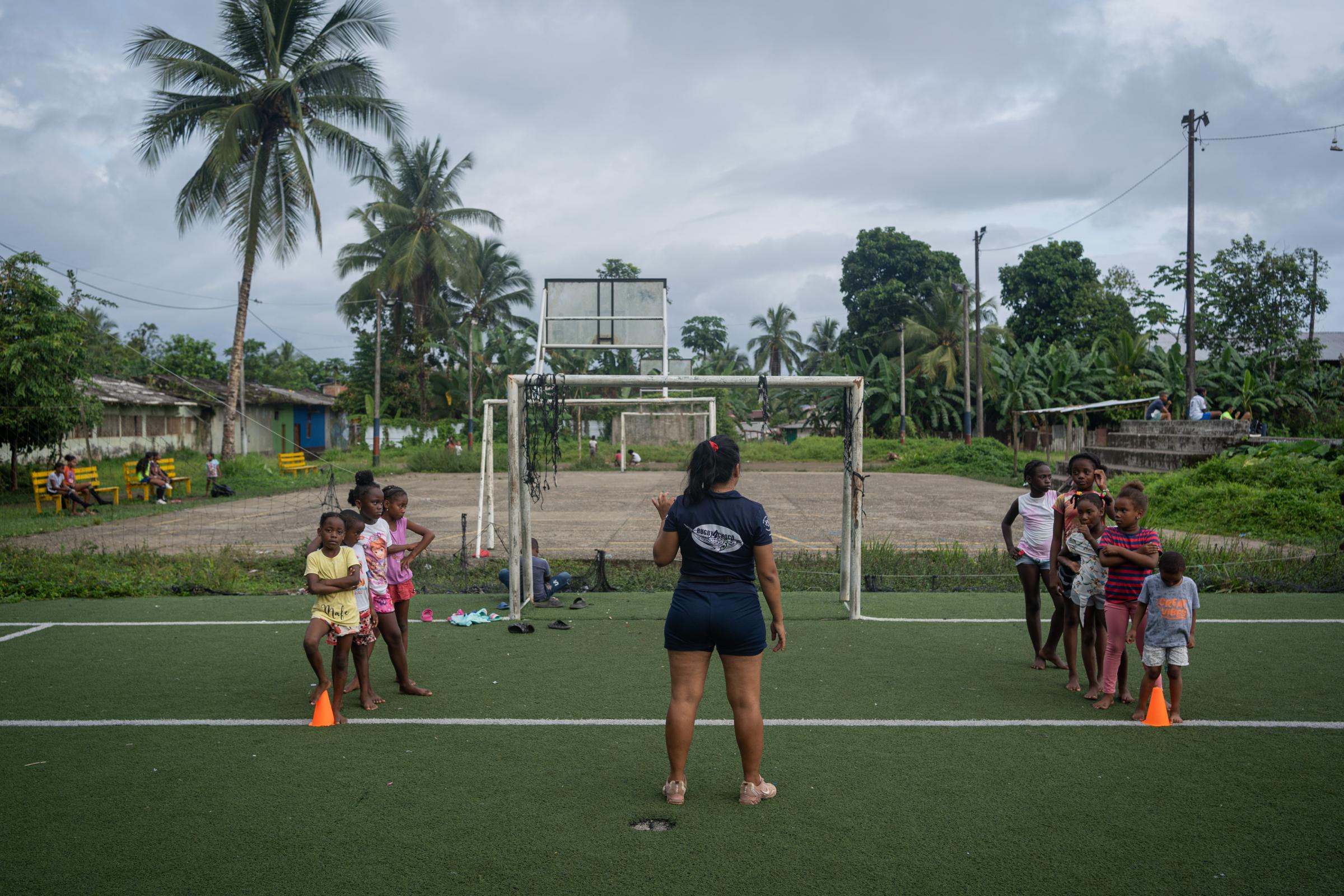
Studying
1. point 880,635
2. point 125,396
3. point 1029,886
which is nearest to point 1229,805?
point 1029,886

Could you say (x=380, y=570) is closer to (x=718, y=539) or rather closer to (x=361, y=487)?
(x=361, y=487)

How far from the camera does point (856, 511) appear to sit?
910 cm

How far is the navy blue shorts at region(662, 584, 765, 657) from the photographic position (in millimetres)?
4109

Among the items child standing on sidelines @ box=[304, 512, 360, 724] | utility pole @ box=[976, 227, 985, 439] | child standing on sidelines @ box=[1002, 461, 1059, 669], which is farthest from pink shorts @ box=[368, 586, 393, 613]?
utility pole @ box=[976, 227, 985, 439]

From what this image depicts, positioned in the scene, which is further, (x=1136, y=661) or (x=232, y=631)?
(x=232, y=631)

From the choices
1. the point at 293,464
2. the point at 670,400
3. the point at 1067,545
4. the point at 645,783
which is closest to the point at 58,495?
the point at 293,464

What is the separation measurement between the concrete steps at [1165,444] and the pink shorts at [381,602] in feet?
61.9

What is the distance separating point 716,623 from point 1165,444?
2099cm

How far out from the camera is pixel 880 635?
8133 mm

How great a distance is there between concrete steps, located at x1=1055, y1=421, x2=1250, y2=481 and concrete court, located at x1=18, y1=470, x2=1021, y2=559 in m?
2.95

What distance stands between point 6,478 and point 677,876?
80.4 feet

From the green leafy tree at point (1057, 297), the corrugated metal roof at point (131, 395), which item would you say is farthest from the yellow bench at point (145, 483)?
the green leafy tree at point (1057, 297)

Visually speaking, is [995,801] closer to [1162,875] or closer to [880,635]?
[1162,875]

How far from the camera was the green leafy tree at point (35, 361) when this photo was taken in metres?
19.0
